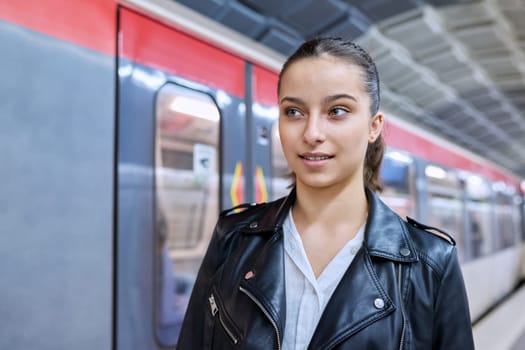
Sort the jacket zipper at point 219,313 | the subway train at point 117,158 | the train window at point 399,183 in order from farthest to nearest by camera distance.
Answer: the train window at point 399,183
the subway train at point 117,158
the jacket zipper at point 219,313

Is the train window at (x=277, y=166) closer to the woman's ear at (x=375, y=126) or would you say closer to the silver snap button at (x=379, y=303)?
the woman's ear at (x=375, y=126)

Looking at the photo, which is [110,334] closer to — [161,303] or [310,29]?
[161,303]

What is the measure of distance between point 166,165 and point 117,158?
0.24 meters

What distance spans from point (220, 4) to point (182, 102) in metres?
3.38

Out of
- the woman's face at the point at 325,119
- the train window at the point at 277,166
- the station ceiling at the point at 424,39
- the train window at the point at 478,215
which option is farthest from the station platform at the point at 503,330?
the woman's face at the point at 325,119

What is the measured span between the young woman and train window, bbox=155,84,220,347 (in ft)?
2.55

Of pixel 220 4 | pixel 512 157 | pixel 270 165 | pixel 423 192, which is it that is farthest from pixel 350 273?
pixel 512 157

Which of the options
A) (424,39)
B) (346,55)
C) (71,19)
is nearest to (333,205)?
(346,55)

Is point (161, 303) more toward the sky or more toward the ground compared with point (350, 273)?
more toward the ground

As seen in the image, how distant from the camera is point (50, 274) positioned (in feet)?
4.51

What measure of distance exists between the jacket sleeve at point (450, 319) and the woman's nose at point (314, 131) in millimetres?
418

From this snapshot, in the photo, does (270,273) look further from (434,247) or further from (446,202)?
(446,202)

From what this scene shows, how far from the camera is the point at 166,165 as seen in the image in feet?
5.89

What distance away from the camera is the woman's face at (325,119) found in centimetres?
93
